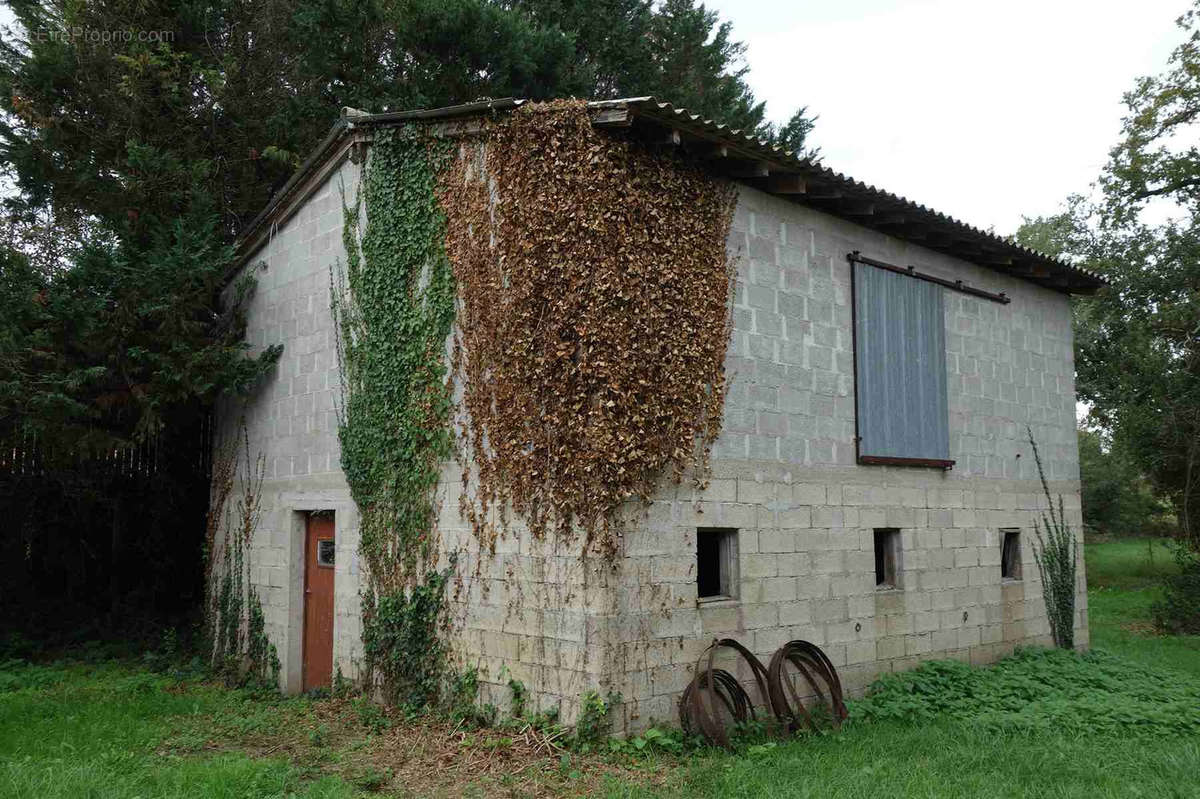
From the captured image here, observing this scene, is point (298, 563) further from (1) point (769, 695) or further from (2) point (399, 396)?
(1) point (769, 695)

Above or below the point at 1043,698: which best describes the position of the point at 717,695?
above

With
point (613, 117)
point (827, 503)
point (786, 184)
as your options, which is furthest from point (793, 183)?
point (827, 503)

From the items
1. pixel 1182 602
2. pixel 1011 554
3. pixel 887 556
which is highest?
pixel 887 556

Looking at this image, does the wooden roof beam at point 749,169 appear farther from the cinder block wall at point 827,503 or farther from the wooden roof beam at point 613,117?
the wooden roof beam at point 613,117

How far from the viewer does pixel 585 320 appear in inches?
329

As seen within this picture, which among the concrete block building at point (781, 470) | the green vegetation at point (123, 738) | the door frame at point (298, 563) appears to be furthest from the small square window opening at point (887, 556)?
the green vegetation at point (123, 738)

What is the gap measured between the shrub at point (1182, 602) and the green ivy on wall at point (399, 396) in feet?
50.6

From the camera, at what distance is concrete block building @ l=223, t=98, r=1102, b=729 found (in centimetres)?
852

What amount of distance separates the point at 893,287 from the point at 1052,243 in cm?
2539

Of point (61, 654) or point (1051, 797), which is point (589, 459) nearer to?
point (1051, 797)

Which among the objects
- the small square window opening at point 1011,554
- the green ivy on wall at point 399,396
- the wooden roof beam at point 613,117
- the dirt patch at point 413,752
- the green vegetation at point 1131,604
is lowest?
the green vegetation at point 1131,604

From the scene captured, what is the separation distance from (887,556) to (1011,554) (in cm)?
303

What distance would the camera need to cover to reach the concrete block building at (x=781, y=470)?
8523 millimetres

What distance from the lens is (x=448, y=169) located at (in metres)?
9.89
